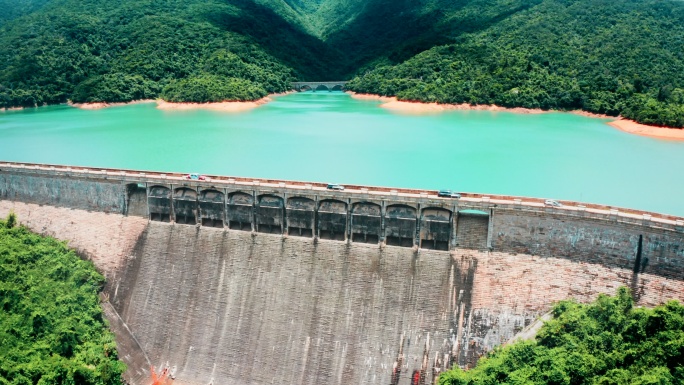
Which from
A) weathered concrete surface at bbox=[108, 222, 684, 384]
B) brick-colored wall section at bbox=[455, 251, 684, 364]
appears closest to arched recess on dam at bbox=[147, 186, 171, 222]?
weathered concrete surface at bbox=[108, 222, 684, 384]

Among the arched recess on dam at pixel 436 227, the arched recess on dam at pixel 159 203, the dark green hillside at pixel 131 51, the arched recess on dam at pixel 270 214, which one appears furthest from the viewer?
the dark green hillside at pixel 131 51

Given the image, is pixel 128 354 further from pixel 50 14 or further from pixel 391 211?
pixel 50 14

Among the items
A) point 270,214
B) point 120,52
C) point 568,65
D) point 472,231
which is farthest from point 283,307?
point 120,52

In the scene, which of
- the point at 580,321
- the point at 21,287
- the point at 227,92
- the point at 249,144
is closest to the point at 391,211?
the point at 580,321

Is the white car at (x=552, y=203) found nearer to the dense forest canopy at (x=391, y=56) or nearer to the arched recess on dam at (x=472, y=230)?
the arched recess on dam at (x=472, y=230)

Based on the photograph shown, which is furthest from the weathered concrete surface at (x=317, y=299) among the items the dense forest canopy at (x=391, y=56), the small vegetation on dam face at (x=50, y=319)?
the dense forest canopy at (x=391, y=56)

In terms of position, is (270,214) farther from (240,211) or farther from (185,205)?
(185,205)

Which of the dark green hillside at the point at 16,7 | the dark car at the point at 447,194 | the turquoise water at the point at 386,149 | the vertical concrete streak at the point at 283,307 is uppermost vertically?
the dark green hillside at the point at 16,7
